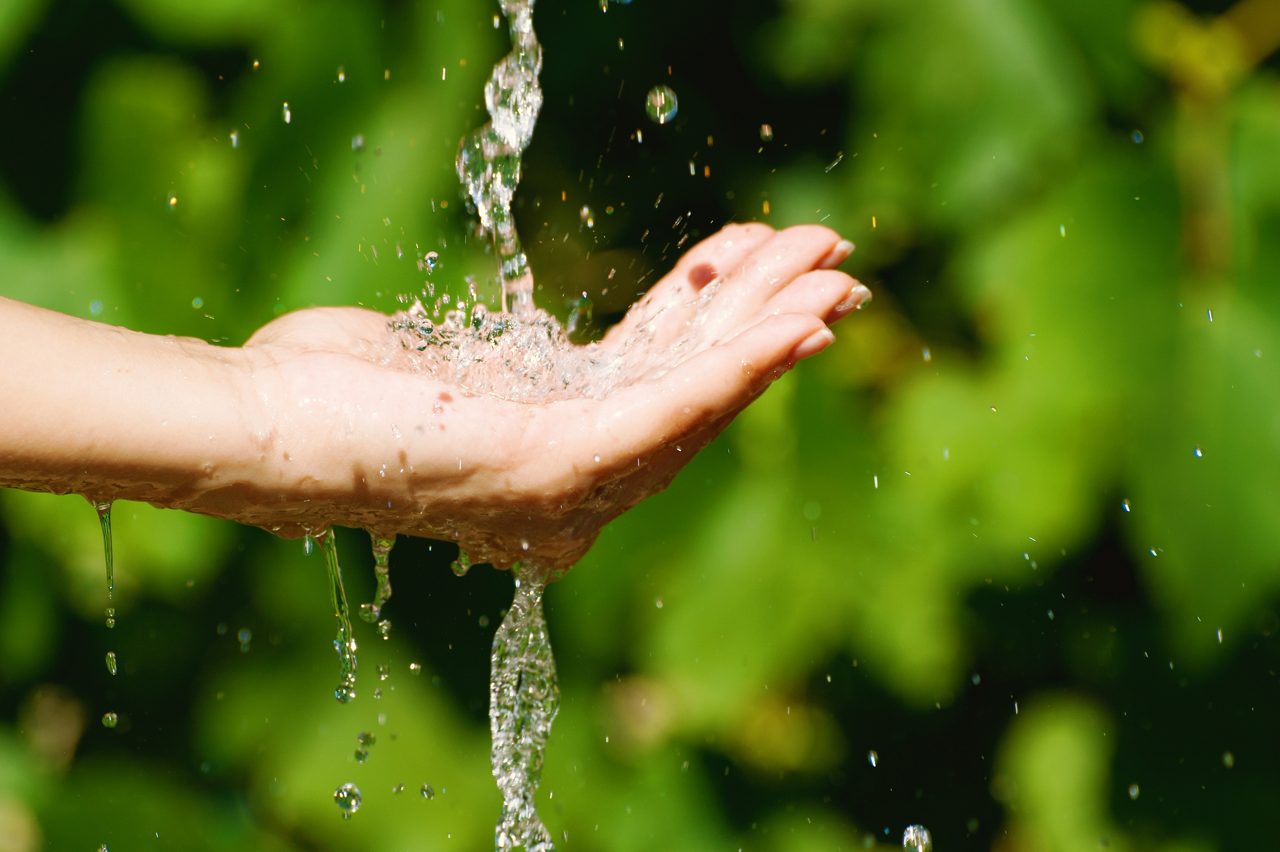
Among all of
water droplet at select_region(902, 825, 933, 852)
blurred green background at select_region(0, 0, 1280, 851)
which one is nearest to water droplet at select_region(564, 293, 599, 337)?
blurred green background at select_region(0, 0, 1280, 851)

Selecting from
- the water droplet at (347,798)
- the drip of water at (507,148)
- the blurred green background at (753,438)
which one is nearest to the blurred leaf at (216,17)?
the blurred green background at (753,438)

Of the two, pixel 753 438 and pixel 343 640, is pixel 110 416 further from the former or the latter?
pixel 753 438

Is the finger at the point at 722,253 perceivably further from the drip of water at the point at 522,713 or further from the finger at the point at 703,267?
the drip of water at the point at 522,713

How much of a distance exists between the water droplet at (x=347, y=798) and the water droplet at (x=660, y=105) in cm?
64

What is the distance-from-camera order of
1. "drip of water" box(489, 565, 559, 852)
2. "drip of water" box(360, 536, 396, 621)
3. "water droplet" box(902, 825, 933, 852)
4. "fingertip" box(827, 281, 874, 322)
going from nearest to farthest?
"fingertip" box(827, 281, 874, 322) → "drip of water" box(360, 536, 396, 621) → "drip of water" box(489, 565, 559, 852) → "water droplet" box(902, 825, 933, 852)

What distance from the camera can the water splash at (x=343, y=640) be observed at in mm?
1170

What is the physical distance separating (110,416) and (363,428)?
0.44 feet

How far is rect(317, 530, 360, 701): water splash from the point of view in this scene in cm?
117

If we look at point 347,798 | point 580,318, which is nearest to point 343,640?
point 347,798

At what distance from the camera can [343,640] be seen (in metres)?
1.20

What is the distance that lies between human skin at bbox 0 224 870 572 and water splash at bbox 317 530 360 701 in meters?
0.29

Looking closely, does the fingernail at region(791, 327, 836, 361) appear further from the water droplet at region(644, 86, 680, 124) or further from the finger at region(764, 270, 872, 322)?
the water droplet at region(644, 86, 680, 124)

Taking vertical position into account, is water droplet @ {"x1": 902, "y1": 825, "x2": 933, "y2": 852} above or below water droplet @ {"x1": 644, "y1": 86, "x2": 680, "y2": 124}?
below

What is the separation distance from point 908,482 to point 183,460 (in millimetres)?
661
